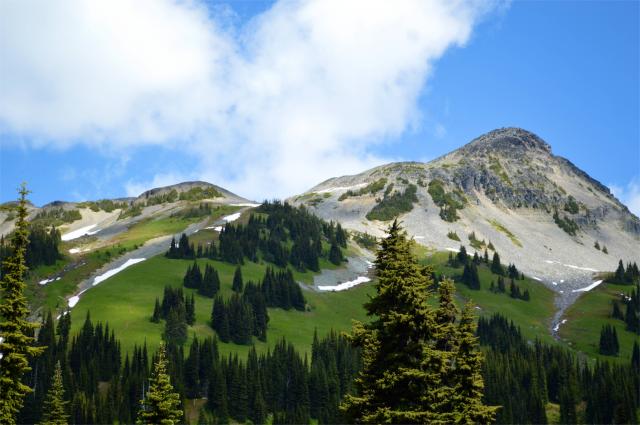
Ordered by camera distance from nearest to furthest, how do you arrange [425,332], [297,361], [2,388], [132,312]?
[425,332]
[2,388]
[297,361]
[132,312]

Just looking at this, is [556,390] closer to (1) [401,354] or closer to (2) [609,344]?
(2) [609,344]

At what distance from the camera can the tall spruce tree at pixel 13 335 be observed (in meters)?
35.5

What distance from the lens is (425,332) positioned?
2803 cm

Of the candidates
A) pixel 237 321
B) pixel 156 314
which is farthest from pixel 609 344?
pixel 156 314

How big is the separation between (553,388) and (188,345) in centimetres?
9227

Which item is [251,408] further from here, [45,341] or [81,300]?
[81,300]

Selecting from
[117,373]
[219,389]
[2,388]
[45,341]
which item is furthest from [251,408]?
[2,388]

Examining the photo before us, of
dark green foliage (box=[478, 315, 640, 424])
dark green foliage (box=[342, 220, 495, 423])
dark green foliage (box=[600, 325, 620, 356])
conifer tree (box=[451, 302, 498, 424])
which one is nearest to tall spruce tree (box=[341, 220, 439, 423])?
dark green foliage (box=[342, 220, 495, 423])

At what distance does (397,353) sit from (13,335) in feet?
74.9

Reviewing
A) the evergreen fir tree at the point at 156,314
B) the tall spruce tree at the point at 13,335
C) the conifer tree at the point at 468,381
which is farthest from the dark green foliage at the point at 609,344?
the tall spruce tree at the point at 13,335

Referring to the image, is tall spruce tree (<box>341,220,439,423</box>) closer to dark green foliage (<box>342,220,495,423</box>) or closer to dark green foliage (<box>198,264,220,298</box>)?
dark green foliage (<box>342,220,495,423</box>)

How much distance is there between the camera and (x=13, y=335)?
35.7 metres

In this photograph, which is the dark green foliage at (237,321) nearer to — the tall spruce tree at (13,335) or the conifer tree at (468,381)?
the tall spruce tree at (13,335)

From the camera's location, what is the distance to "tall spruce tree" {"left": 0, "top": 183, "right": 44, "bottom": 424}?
117ft
